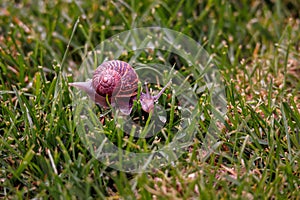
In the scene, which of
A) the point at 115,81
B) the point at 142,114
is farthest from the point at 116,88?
the point at 142,114

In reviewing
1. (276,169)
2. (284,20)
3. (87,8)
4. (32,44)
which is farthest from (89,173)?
(284,20)

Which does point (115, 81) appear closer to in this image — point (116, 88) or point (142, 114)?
point (116, 88)

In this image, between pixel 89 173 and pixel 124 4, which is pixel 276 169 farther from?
pixel 124 4

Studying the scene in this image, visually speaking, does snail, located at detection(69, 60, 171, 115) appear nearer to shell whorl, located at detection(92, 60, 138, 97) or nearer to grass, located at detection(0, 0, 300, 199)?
shell whorl, located at detection(92, 60, 138, 97)

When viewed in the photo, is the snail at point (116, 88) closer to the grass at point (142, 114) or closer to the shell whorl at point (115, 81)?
the shell whorl at point (115, 81)

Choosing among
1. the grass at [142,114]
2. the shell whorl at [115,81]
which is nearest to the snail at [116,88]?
the shell whorl at [115,81]

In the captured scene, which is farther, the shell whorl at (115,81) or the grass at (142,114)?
the shell whorl at (115,81)

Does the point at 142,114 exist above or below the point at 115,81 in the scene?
below
